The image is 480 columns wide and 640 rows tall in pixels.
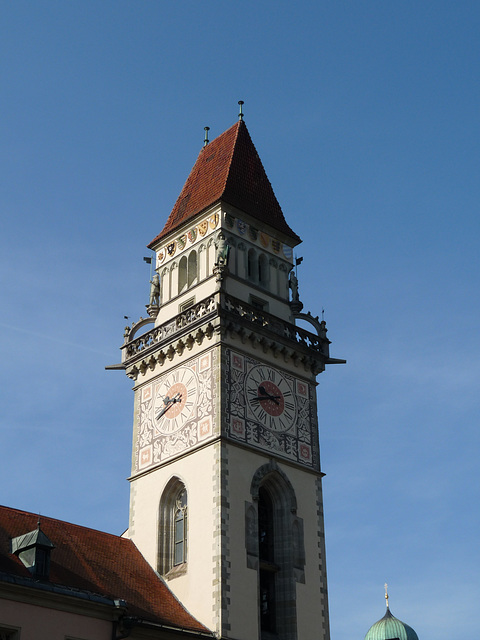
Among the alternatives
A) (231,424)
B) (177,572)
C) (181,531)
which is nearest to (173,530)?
(181,531)

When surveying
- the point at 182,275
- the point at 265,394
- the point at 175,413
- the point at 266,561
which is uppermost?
the point at 182,275

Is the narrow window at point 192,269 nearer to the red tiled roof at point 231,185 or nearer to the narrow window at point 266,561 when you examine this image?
the red tiled roof at point 231,185

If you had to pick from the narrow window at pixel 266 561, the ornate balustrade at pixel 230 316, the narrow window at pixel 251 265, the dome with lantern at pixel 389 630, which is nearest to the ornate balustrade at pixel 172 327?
the ornate balustrade at pixel 230 316

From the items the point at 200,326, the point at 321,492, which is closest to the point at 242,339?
the point at 200,326

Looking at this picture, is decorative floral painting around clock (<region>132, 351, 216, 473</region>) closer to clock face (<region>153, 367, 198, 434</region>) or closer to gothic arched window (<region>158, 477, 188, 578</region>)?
clock face (<region>153, 367, 198, 434</region>)

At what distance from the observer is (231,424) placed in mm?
31469

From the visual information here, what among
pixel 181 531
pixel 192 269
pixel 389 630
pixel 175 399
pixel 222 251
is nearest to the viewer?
pixel 181 531

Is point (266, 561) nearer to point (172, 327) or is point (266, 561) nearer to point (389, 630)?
point (172, 327)

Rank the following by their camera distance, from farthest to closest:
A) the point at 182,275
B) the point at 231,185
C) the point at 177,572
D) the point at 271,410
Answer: the point at 231,185 < the point at 182,275 < the point at 271,410 < the point at 177,572

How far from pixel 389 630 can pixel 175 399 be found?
50.2m

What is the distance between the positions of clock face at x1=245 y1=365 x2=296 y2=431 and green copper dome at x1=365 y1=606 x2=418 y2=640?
47549mm

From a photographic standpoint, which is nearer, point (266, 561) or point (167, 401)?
point (266, 561)

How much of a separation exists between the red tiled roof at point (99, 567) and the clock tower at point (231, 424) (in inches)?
22.8

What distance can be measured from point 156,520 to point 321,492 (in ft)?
17.9
